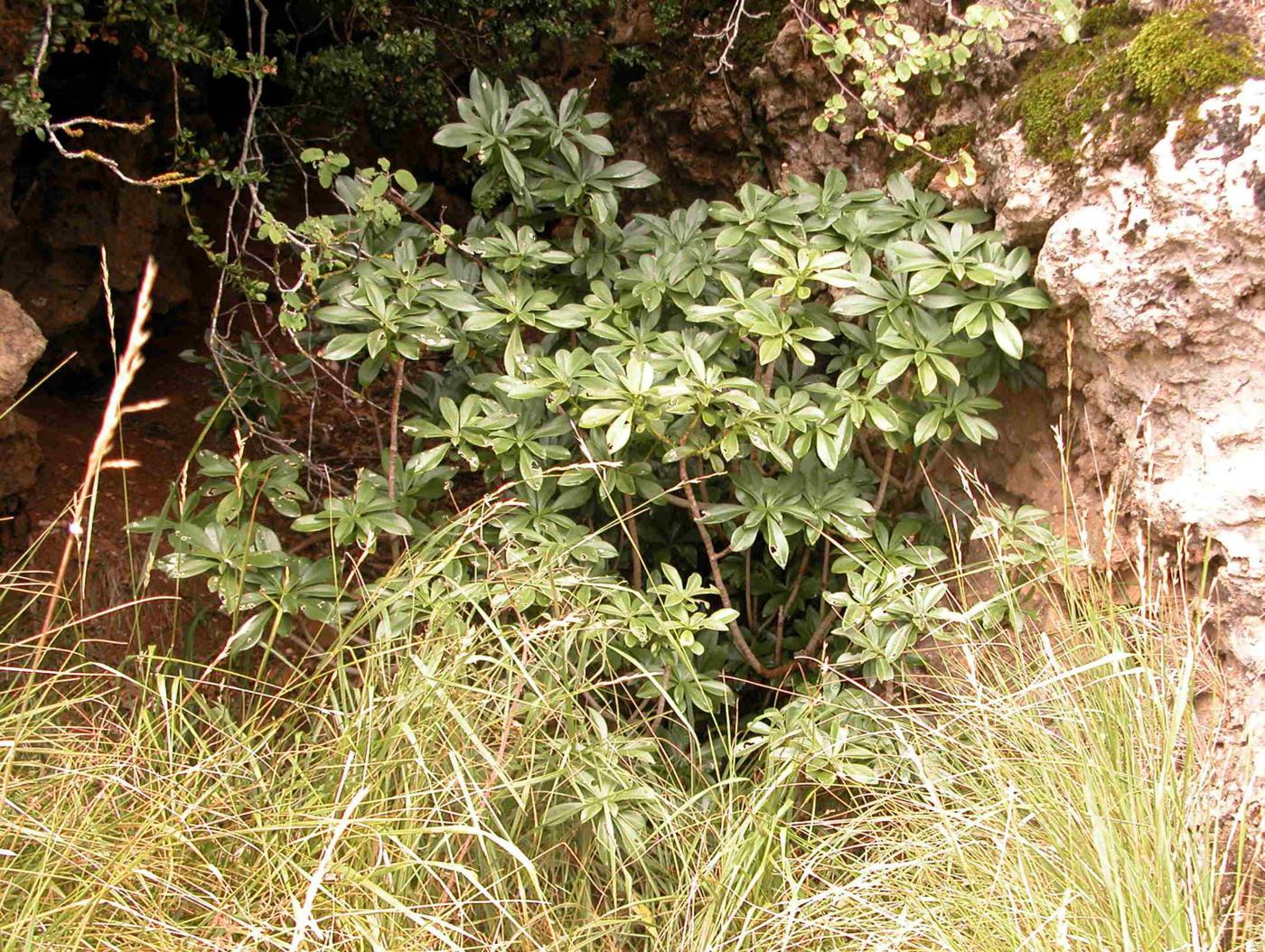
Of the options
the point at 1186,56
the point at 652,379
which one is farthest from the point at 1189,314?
the point at 652,379

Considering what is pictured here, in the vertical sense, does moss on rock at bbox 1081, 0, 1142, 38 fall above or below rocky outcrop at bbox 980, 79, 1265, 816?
above

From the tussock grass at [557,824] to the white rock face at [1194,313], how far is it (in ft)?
0.80

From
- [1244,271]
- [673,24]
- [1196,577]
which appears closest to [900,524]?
[1196,577]

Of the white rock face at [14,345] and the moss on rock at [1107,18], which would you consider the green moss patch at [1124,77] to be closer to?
the moss on rock at [1107,18]

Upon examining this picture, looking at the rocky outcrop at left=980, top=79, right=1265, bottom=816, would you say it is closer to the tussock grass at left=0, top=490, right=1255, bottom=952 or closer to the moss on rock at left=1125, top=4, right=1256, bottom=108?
the moss on rock at left=1125, top=4, right=1256, bottom=108

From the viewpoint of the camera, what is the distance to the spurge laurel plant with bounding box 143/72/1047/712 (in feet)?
9.99

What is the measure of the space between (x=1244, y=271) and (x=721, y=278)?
127 cm

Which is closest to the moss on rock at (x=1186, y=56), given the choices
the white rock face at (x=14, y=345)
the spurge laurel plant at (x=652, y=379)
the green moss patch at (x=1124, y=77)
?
the green moss patch at (x=1124, y=77)

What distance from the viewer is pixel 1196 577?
2.98 metres

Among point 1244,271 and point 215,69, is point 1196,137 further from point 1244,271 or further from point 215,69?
point 215,69

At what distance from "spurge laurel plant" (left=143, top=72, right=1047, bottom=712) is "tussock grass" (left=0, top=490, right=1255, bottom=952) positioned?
0.28 m

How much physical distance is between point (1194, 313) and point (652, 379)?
131cm

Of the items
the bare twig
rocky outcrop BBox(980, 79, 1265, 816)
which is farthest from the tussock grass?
the bare twig

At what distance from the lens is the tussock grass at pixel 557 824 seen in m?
2.15
